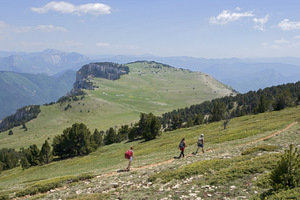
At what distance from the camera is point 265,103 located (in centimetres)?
11869

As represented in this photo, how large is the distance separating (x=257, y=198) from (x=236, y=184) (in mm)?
2969

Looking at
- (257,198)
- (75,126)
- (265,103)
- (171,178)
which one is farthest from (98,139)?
(257,198)

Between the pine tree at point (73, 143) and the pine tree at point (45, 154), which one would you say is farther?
the pine tree at point (73, 143)

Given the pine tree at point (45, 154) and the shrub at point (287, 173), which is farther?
the pine tree at point (45, 154)

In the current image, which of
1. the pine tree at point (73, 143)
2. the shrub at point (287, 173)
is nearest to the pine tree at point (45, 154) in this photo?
the pine tree at point (73, 143)

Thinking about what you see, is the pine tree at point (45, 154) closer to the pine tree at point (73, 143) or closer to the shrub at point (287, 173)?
the pine tree at point (73, 143)

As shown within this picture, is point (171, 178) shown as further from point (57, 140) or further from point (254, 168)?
point (57, 140)

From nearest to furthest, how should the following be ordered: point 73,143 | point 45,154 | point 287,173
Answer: point 287,173 < point 45,154 < point 73,143

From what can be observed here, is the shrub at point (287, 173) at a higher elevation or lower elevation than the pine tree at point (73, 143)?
higher

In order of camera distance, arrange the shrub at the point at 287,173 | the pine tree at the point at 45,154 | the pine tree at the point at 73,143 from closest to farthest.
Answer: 1. the shrub at the point at 287,173
2. the pine tree at the point at 45,154
3. the pine tree at the point at 73,143

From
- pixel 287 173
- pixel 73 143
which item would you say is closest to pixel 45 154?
pixel 73 143

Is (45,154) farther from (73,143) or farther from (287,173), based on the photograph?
(287,173)

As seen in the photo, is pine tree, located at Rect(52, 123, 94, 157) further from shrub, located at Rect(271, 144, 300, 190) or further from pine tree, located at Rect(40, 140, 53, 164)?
shrub, located at Rect(271, 144, 300, 190)

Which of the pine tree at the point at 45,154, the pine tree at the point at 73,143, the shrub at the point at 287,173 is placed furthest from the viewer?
the pine tree at the point at 73,143
